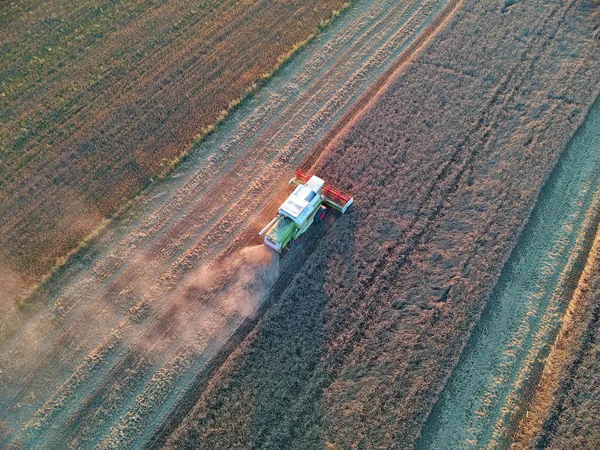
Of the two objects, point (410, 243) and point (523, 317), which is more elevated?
point (410, 243)

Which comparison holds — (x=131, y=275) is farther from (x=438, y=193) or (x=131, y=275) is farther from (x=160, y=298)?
(x=438, y=193)

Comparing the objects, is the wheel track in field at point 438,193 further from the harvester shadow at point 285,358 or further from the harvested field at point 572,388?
the harvested field at point 572,388

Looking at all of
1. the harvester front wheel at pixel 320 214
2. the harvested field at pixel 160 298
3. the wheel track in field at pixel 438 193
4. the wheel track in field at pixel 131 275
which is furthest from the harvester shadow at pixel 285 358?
the wheel track in field at pixel 131 275

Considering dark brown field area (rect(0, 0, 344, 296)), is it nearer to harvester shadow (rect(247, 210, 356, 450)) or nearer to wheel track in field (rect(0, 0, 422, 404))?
wheel track in field (rect(0, 0, 422, 404))

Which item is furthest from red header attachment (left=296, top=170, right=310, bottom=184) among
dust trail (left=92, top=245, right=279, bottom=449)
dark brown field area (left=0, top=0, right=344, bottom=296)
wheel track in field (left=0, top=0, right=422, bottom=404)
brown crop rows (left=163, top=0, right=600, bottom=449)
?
dark brown field area (left=0, top=0, right=344, bottom=296)

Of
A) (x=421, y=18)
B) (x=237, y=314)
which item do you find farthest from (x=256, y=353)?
(x=421, y=18)

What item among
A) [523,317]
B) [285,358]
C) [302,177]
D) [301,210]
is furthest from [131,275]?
[523,317]
